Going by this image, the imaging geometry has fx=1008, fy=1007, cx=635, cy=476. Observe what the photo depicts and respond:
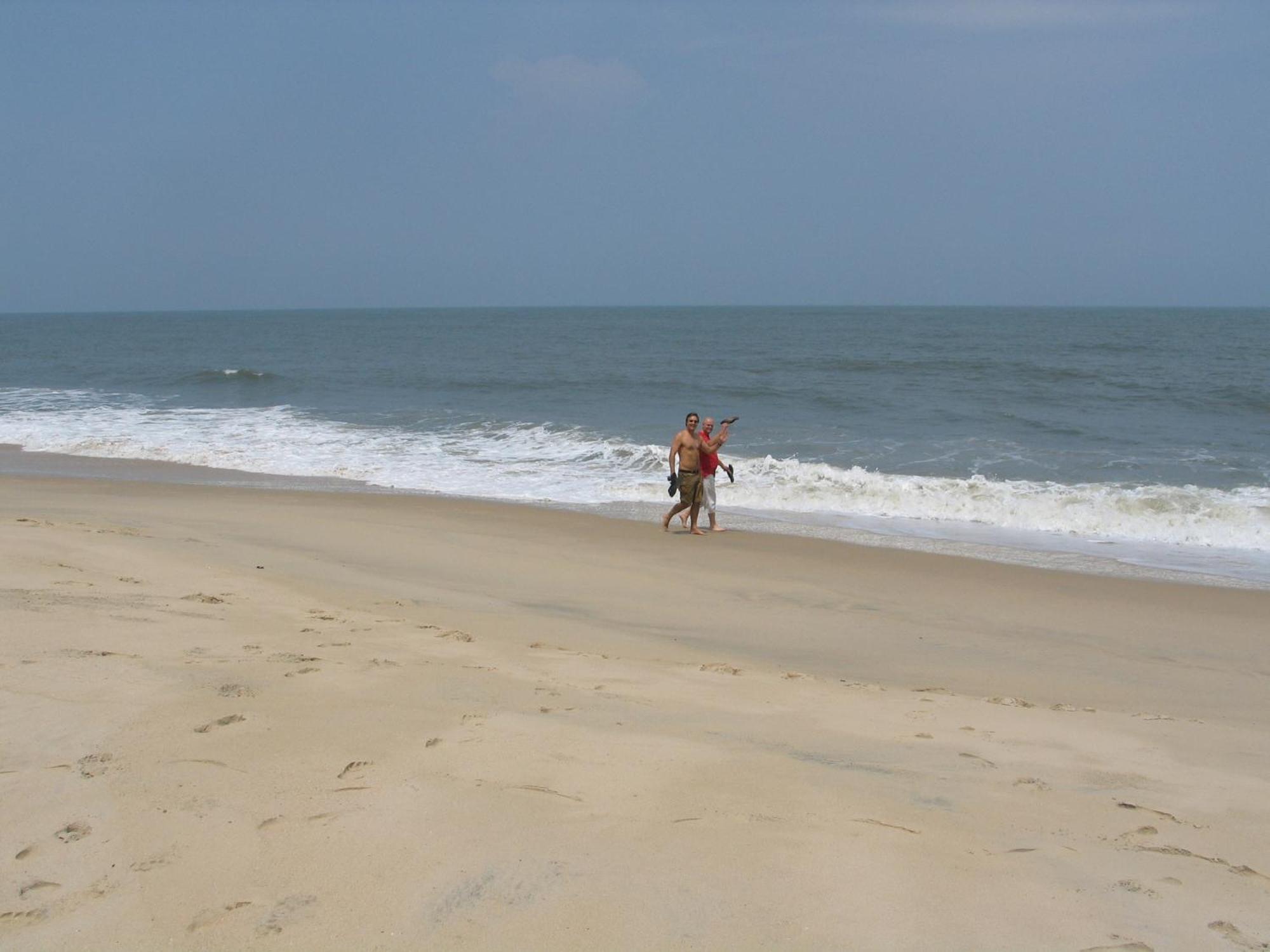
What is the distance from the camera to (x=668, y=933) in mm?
2609

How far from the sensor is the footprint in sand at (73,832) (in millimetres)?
2906

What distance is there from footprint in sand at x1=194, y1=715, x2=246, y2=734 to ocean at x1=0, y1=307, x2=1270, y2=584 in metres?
8.72

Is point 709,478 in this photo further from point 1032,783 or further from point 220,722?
point 220,722

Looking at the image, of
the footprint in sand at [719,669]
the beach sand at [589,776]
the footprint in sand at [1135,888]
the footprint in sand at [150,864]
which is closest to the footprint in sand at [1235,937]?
the beach sand at [589,776]

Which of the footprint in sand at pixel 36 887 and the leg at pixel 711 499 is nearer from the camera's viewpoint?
the footprint in sand at pixel 36 887

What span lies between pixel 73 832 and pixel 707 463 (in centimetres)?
914

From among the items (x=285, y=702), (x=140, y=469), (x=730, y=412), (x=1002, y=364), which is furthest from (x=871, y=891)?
(x=1002, y=364)

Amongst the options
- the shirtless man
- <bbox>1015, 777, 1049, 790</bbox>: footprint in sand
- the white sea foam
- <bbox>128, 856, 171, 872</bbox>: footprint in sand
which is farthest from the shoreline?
<bbox>128, 856, 171, 872</bbox>: footprint in sand

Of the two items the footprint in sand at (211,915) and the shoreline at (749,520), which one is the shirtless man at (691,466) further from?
the footprint in sand at (211,915)

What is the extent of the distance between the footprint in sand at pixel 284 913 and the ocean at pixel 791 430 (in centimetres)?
951

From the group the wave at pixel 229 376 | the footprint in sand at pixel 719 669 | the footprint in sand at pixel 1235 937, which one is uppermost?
the wave at pixel 229 376

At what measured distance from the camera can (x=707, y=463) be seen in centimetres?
1166

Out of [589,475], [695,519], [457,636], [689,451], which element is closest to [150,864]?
[457,636]

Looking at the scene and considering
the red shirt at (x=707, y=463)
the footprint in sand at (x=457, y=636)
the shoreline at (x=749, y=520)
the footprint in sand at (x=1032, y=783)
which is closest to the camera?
the footprint in sand at (x=1032, y=783)
